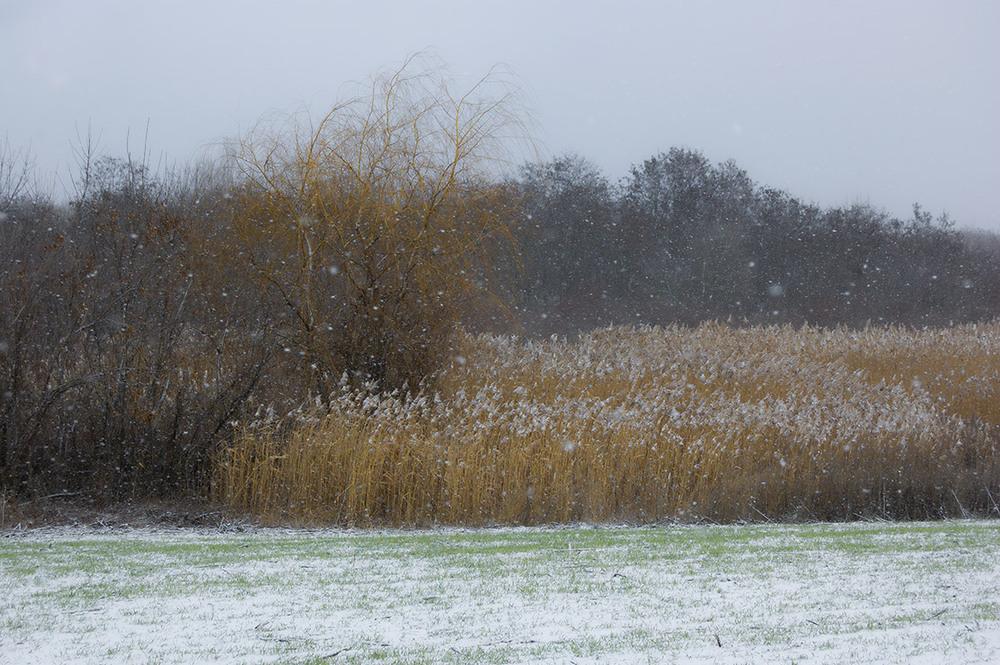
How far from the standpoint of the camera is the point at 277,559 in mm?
5977

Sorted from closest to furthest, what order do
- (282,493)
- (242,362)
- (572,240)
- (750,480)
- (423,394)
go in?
(282,493), (750,480), (242,362), (423,394), (572,240)

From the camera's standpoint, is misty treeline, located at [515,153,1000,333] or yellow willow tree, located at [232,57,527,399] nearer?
yellow willow tree, located at [232,57,527,399]

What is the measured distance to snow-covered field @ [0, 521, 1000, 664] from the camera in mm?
3930

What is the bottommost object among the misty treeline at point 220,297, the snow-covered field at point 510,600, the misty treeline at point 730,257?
the snow-covered field at point 510,600

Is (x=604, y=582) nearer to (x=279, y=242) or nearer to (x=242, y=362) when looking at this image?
(x=242, y=362)

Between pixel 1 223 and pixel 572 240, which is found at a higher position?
pixel 572 240

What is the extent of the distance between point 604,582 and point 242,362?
19.1 feet

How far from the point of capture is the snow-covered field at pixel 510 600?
3.93 m

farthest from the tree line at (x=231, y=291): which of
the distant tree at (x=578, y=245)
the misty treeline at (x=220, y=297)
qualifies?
the distant tree at (x=578, y=245)

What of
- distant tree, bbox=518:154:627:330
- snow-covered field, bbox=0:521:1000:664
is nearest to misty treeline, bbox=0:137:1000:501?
snow-covered field, bbox=0:521:1000:664

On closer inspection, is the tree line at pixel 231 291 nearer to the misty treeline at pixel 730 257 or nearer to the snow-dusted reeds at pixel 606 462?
the snow-dusted reeds at pixel 606 462

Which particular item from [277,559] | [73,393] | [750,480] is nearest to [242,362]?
[73,393]

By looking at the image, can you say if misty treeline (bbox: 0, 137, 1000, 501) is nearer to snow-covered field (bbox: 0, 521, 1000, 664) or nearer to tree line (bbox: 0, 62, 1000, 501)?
tree line (bbox: 0, 62, 1000, 501)

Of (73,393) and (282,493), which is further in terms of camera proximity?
(73,393)
